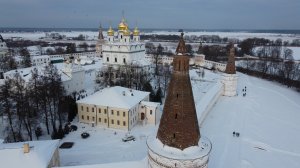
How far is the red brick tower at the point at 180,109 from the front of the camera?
1134 cm

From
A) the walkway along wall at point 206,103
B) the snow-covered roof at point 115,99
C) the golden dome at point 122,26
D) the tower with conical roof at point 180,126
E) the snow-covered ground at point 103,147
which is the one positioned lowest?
the snow-covered ground at point 103,147

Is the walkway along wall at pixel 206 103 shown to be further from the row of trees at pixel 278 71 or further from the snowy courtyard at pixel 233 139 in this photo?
the row of trees at pixel 278 71

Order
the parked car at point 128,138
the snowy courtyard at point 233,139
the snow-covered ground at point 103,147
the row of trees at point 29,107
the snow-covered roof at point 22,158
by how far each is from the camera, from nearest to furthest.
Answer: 1. the snow-covered roof at point 22,158
2. the snow-covered ground at point 103,147
3. the snowy courtyard at point 233,139
4. the row of trees at point 29,107
5. the parked car at point 128,138

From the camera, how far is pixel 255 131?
28359 millimetres

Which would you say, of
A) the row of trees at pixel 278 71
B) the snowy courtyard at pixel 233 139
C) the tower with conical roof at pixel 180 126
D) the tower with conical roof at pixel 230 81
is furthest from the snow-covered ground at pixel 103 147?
the row of trees at pixel 278 71

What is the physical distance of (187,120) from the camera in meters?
11.5

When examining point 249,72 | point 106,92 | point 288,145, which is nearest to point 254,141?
point 288,145

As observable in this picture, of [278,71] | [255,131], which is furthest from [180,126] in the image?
[278,71]

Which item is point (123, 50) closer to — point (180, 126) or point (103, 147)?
point (103, 147)

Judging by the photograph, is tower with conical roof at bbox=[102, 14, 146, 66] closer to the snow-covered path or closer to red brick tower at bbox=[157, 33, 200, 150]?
the snow-covered path

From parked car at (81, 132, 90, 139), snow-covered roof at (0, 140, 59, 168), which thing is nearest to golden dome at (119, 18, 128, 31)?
parked car at (81, 132, 90, 139)

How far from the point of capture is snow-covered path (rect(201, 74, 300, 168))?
73.2ft

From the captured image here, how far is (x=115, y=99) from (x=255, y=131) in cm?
1575

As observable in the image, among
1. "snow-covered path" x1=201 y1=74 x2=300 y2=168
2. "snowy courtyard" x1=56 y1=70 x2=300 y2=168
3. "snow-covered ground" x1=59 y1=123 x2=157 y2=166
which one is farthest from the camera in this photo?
"snow-covered path" x1=201 y1=74 x2=300 y2=168
